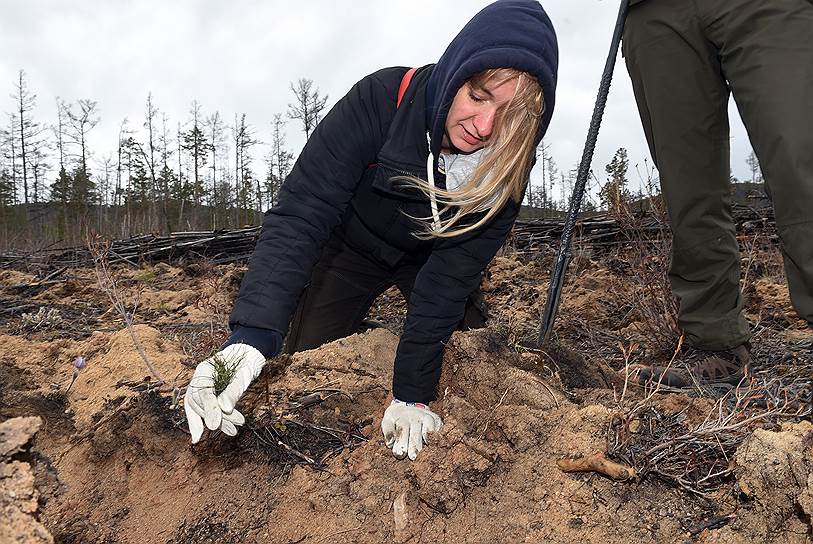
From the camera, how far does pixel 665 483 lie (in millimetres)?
1288

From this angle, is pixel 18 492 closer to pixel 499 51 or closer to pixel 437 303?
pixel 437 303

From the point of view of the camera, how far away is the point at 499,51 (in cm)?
145

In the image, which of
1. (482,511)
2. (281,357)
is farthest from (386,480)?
(281,357)

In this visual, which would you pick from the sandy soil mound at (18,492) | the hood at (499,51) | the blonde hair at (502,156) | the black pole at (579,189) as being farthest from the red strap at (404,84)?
the sandy soil mound at (18,492)

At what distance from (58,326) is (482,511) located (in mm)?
3630

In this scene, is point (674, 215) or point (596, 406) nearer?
point (596, 406)

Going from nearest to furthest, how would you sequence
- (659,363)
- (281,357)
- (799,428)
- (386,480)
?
(799,428), (386,480), (281,357), (659,363)

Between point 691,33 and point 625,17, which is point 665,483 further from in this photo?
point 625,17

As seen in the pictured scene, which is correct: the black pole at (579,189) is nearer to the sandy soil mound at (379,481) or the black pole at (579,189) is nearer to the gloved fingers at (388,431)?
the sandy soil mound at (379,481)

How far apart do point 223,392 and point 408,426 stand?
551 mm

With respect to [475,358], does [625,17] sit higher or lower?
higher

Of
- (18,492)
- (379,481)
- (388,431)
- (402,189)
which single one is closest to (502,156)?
(402,189)

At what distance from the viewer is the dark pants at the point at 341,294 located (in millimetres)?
2637

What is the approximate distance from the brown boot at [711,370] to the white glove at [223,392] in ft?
4.68
